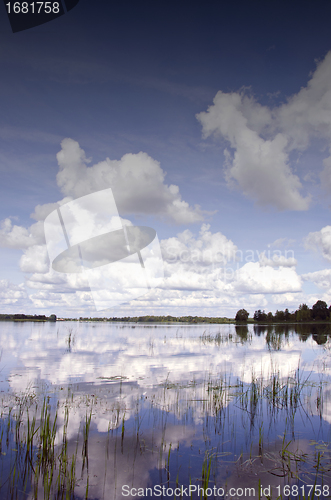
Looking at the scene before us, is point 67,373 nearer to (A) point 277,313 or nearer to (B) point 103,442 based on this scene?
(B) point 103,442

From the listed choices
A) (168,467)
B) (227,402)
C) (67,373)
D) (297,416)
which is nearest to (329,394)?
(297,416)

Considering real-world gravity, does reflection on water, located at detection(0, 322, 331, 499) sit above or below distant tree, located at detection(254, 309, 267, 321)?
above

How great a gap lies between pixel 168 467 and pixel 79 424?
329 centimetres

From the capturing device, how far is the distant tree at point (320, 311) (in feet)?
398

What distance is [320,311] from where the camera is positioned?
123125 mm

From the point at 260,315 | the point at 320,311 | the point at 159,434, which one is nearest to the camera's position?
the point at 159,434

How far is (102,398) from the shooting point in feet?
35.1

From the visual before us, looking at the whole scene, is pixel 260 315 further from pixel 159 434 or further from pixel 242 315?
pixel 159 434

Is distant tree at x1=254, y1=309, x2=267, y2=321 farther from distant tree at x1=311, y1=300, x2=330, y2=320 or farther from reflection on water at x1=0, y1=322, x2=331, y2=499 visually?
reflection on water at x1=0, y1=322, x2=331, y2=499

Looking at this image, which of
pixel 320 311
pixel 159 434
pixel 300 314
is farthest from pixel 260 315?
pixel 159 434

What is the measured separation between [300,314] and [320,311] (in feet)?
30.2

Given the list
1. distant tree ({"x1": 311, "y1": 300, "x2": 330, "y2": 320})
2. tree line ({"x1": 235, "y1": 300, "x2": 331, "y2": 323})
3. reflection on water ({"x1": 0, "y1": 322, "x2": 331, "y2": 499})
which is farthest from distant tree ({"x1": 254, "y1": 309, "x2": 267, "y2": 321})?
reflection on water ({"x1": 0, "y1": 322, "x2": 331, "y2": 499})

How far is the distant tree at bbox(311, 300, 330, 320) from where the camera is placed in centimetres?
12138

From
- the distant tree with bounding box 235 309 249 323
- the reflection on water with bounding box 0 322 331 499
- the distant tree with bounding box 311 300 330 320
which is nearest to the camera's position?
the reflection on water with bounding box 0 322 331 499
